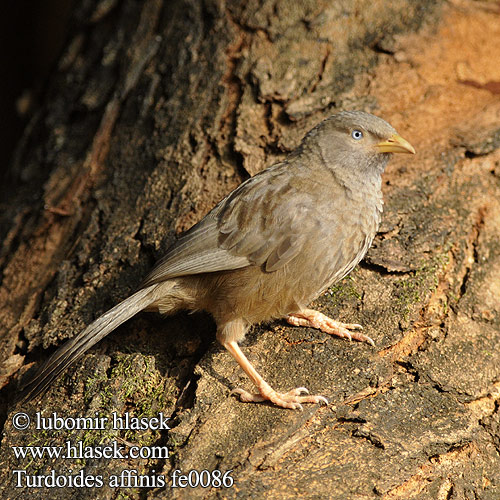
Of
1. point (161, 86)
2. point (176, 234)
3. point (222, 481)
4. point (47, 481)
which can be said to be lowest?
point (47, 481)

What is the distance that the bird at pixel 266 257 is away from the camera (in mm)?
3678

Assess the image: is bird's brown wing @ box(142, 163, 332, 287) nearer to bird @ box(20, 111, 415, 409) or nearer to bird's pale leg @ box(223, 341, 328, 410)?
bird @ box(20, 111, 415, 409)

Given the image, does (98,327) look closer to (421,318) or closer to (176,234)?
(176,234)

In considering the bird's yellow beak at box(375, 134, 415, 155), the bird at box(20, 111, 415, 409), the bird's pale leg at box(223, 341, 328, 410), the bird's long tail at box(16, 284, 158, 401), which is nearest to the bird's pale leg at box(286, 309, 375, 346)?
the bird at box(20, 111, 415, 409)

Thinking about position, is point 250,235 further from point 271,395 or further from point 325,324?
→ point 271,395

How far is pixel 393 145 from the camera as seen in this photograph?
4012 millimetres

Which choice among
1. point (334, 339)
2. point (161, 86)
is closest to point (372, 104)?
point (161, 86)

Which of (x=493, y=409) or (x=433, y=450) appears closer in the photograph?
(x=433, y=450)

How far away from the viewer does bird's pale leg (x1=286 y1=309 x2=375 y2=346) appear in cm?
357

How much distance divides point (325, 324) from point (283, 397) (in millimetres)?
A: 664

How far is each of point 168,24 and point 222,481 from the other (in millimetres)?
4160

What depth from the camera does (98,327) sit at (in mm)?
3527

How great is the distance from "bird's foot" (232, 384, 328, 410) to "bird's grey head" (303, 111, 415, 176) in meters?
1.56

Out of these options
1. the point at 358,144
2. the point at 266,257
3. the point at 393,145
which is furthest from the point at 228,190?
the point at 393,145
